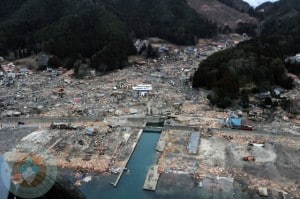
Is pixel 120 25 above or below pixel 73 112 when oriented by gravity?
above

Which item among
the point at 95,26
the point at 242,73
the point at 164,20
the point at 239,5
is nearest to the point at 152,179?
the point at 242,73

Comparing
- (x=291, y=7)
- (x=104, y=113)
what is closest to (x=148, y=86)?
(x=104, y=113)

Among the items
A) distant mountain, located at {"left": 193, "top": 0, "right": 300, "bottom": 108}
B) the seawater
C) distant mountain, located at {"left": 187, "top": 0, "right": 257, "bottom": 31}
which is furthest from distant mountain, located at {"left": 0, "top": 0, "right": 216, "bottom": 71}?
the seawater

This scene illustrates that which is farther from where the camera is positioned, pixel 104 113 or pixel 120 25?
pixel 120 25

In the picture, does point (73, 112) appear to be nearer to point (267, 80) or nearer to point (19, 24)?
point (267, 80)

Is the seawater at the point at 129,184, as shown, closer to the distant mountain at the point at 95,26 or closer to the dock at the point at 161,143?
the dock at the point at 161,143

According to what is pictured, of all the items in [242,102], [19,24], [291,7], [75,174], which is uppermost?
[291,7]

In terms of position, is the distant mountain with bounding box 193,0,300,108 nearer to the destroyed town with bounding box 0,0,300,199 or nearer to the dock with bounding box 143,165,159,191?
the destroyed town with bounding box 0,0,300,199
